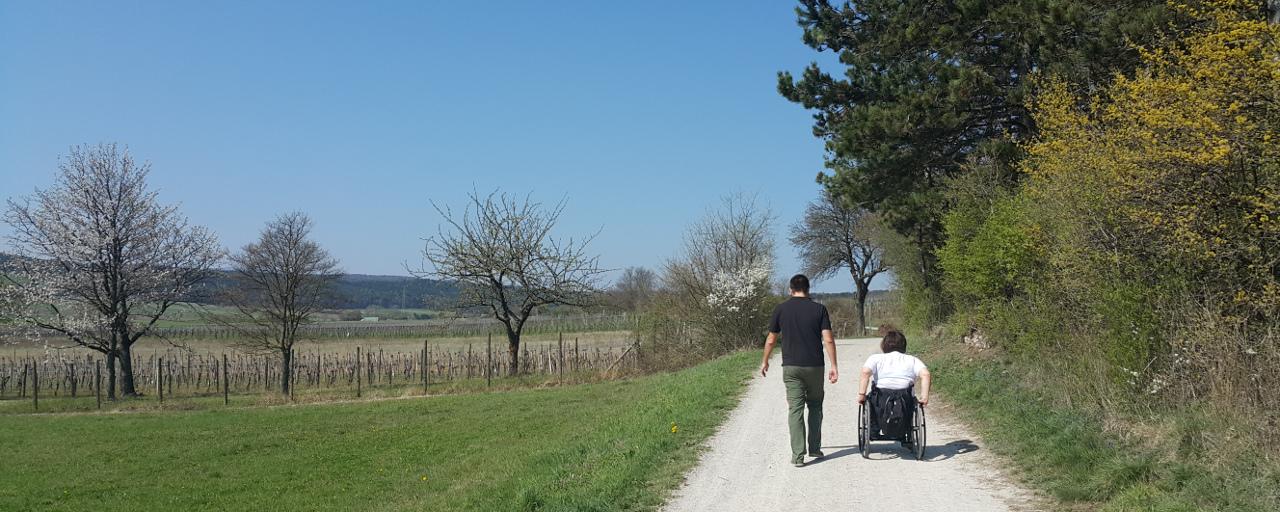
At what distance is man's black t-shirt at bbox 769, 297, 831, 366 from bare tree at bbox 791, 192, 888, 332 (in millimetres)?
44178

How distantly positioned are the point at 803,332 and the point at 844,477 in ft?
4.63

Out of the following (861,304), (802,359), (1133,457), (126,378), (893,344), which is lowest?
(126,378)

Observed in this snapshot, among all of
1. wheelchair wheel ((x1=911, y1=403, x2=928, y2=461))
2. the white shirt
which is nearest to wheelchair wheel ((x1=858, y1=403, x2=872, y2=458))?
the white shirt

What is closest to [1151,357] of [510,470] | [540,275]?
[510,470]

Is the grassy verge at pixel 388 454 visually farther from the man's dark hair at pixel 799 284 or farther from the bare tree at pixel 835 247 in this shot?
the bare tree at pixel 835 247

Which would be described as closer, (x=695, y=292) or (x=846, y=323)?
(x=695, y=292)

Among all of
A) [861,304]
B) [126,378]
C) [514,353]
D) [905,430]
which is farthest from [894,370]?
[861,304]

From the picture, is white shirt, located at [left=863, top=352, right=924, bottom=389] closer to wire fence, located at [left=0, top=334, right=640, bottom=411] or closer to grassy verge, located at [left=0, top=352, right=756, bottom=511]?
grassy verge, located at [left=0, top=352, right=756, bottom=511]

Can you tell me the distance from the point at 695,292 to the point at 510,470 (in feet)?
79.0

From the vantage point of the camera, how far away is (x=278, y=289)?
130ft

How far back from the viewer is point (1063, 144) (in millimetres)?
11961

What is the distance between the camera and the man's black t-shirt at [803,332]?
867cm

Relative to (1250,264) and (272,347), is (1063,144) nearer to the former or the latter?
(1250,264)

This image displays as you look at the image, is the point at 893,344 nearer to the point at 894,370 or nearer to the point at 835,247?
the point at 894,370
